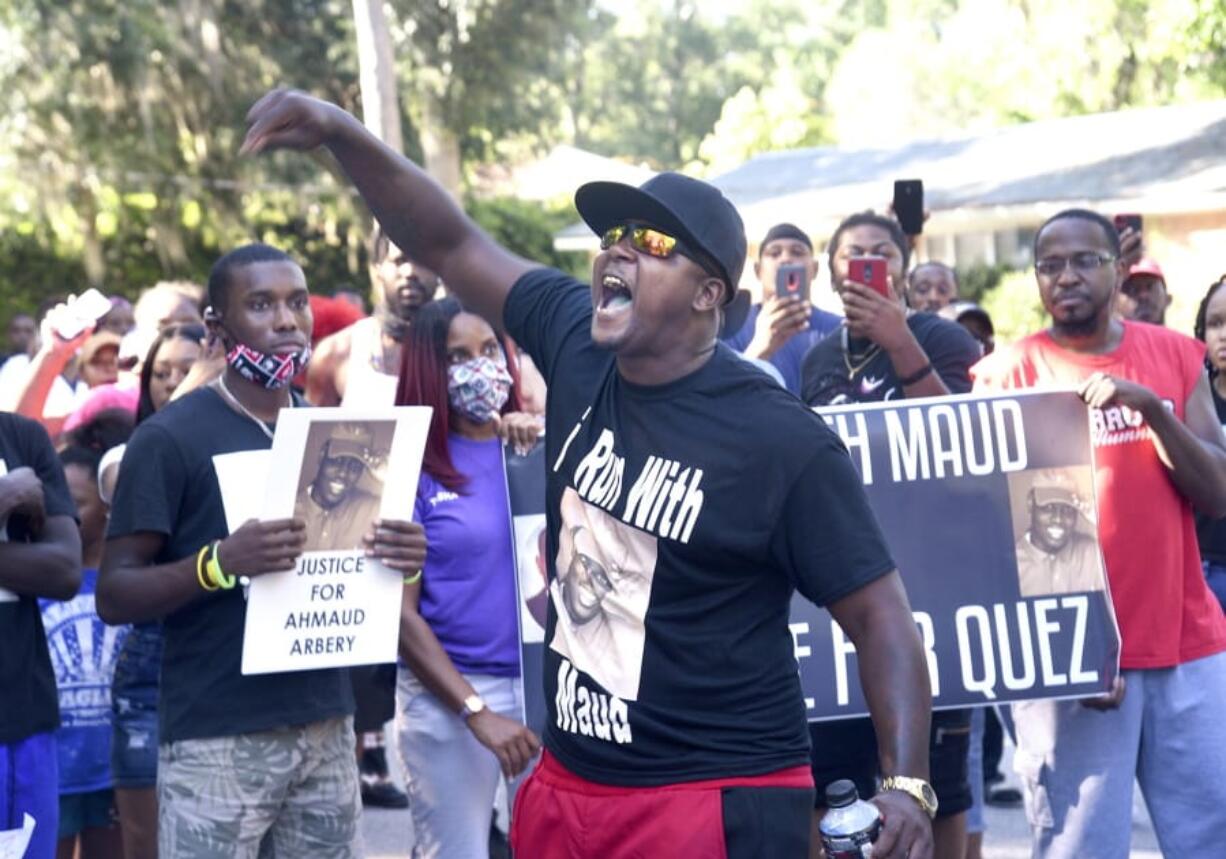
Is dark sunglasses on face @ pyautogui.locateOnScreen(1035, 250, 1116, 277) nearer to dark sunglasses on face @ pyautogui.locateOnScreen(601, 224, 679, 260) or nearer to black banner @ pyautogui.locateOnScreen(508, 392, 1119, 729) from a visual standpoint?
black banner @ pyautogui.locateOnScreen(508, 392, 1119, 729)

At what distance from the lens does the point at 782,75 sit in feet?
235

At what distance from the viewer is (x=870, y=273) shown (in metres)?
6.28

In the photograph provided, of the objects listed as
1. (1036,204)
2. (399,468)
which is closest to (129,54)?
(1036,204)

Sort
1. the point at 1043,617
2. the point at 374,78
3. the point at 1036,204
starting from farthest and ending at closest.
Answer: the point at 1036,204 < the point at 374,78 < the point at 1043,617

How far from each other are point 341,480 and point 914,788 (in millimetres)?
2067

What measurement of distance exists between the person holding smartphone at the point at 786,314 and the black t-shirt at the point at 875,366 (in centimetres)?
28

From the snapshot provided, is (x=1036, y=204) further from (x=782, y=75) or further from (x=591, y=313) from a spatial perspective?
(x=782, y=75)

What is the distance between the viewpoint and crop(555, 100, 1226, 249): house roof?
26656mm

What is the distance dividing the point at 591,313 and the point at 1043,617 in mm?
2351

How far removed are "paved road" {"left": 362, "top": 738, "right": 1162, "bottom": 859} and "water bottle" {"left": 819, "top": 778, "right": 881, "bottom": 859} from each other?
4.70 metres

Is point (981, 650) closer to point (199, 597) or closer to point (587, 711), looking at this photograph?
point (587, 711)

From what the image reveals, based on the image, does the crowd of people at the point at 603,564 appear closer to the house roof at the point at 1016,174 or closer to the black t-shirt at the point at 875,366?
the black t-shirt at the point at 875,366

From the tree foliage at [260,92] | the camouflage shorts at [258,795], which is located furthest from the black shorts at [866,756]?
the tree foliage at [260,92]

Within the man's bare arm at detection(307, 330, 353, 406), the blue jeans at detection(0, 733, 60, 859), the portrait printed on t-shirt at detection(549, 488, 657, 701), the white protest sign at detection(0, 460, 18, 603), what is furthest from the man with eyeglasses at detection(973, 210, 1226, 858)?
the man's bare arm at detection(307, 330, 353, 406)
